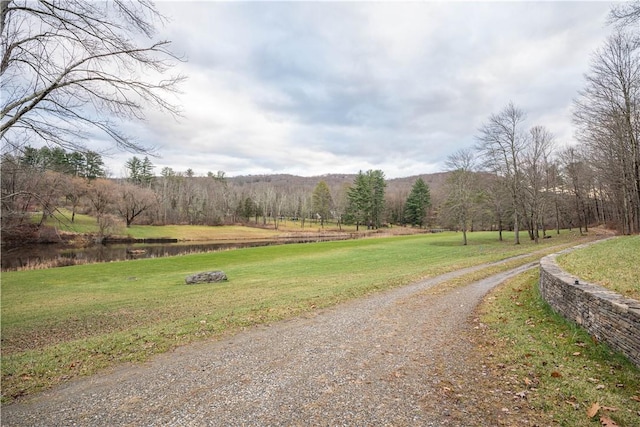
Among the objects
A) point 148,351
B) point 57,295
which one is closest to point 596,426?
point 148,351

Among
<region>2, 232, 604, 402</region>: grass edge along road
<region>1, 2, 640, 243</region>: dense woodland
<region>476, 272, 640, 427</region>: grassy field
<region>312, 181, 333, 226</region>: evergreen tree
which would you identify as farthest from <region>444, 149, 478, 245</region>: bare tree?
<region>312, 181, 333, 226</region>: evergreen tree

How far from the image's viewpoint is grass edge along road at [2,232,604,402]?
20.9 feet

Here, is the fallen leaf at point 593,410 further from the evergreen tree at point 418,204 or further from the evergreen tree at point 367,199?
the evergreen tree at point 418,204

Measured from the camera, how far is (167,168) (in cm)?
9038

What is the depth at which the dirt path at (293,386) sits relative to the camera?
4051 millimetres

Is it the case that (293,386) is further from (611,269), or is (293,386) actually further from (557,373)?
(611,269)

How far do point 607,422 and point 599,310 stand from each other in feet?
9.57

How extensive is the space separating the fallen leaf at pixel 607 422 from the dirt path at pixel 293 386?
1080 mm

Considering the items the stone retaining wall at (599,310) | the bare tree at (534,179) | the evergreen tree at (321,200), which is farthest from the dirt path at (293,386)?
the evergreen tree at (321,200)

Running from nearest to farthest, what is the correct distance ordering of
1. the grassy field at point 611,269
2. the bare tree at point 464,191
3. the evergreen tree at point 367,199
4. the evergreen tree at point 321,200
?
the grassy field at point 611,269, the bare tree at point 464,191, the evergreen tree at point 367,199, the evergreen tree at point 321,200

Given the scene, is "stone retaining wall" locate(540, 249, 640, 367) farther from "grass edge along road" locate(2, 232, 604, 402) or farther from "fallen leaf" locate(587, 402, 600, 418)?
"grass edge along road" locate(2, 232, 604, 402)

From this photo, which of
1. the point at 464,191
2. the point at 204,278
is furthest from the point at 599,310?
the point at 464,191

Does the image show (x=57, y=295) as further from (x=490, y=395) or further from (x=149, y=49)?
(x=490, y=395)

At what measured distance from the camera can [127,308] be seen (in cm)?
1200
